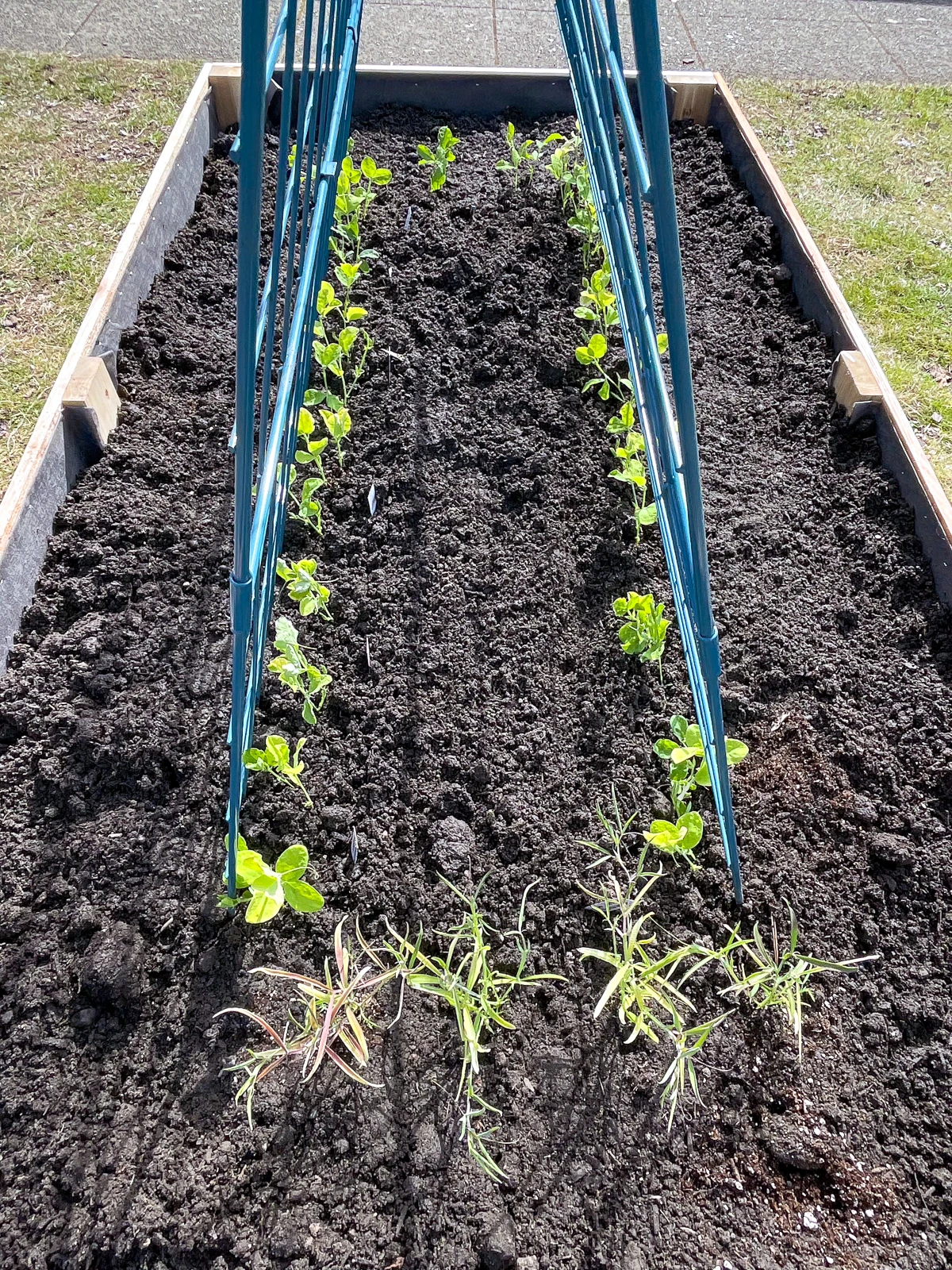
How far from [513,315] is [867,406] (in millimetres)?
1178

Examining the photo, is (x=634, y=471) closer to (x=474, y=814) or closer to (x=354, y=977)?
(x=474, y=814)

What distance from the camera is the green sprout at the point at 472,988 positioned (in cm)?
140

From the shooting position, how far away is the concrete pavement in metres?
4.45

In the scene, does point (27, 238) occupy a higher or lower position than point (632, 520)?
higher

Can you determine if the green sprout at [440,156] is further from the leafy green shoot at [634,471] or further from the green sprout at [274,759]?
the green sprout at [274,759]

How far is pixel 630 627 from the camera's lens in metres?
1.95

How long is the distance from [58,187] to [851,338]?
128 inches

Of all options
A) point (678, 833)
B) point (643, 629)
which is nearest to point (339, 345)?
point (643, 629)

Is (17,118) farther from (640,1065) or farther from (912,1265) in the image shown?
(912,1265)

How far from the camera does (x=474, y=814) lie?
1815mm

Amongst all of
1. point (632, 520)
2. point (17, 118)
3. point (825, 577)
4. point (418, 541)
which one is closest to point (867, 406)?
point (825, 577)

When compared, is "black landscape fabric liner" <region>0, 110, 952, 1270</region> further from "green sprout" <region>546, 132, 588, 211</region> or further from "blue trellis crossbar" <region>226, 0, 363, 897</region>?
"green sprout" <region>546, 132, 588, 211</region>

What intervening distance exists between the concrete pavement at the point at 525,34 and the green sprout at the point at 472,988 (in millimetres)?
4604

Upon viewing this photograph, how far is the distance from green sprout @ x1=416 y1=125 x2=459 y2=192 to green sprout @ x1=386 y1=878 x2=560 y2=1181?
2671 mm
